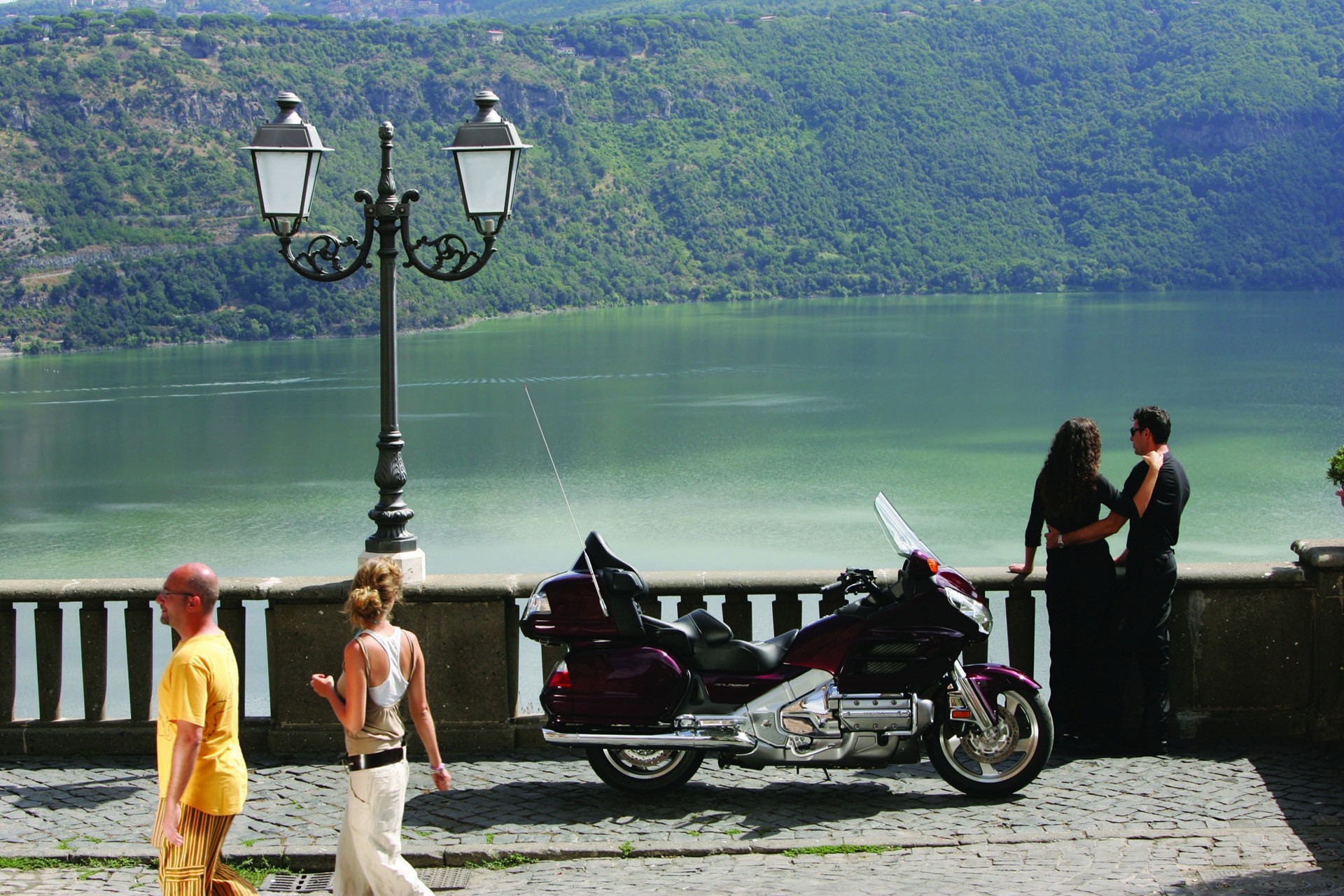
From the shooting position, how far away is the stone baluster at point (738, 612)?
743cm

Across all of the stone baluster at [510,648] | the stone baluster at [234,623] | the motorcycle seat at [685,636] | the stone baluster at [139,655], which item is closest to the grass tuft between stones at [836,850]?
the motorcycle seat at [685,636]

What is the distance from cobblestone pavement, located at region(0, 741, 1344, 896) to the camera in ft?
18.1

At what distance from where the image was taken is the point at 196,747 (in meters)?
4.36

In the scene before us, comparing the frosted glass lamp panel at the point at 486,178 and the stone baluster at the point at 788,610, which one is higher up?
the frosted glass lamp panel at the point at 486,178

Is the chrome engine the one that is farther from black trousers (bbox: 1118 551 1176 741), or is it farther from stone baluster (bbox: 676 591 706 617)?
black trousers (bbox: 1118 551 1176 741)

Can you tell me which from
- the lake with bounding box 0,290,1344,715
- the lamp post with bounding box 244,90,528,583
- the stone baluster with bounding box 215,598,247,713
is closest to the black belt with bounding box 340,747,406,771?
the stone baluster with bounding box 215,598,247,713

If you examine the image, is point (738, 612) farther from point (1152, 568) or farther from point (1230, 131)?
point (1230, 131)

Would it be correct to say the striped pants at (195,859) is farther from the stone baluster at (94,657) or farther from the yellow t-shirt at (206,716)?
the stone baluster at (94,657)

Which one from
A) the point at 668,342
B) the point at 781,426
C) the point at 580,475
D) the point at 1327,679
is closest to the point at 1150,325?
the point at 668,342

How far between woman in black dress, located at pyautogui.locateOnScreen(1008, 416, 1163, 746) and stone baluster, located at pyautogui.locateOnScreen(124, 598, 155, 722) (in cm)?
424

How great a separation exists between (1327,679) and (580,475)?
3824 cm

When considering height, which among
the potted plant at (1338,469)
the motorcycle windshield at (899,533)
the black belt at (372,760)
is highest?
the potted plant at (1338,469)

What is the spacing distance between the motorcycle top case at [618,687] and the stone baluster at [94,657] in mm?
2409

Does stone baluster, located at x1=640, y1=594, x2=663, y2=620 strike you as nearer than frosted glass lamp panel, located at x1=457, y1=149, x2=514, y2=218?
Yes
